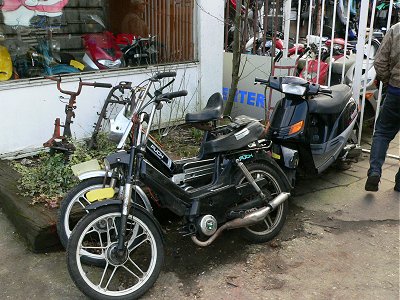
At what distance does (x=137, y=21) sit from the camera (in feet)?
20.4

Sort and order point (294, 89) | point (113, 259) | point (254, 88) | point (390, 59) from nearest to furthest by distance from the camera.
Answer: point (113, 259) → point (294, 89) → point (390, 59) → point (254, 88)

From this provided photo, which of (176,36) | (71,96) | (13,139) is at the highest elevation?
(176,36)

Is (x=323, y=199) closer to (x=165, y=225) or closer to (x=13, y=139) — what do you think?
(x=165, y=225)

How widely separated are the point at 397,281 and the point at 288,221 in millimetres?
1179

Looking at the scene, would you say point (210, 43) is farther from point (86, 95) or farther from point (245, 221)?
point (245, 221)

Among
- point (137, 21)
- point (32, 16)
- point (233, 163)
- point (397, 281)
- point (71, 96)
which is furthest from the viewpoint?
point (137, 21)

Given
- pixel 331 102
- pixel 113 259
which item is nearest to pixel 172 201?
pixel 113 259

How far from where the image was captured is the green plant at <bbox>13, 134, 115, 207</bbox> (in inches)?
163

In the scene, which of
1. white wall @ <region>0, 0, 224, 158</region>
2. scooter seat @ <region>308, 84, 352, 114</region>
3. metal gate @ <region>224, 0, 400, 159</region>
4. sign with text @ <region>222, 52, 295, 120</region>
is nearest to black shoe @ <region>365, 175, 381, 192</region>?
scooter seat @ <region>308, 84, 352, 114</region>

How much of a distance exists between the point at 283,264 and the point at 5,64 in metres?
3.69

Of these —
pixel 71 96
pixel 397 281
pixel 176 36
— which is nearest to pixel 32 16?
pixel 71 96

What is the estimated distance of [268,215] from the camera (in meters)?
3.93

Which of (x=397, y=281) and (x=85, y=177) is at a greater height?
(x=85, y=177)

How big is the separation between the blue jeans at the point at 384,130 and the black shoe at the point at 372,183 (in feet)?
0.14
